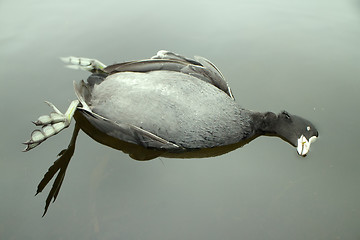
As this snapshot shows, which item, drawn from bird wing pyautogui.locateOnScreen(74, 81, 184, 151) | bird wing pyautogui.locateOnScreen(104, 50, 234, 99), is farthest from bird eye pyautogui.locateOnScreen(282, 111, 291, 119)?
bird wing pyautogui.locateOnScreen(74, 81, 184, 151)

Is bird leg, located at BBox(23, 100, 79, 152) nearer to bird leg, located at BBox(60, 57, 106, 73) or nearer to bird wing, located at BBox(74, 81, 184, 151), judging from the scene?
bird wing, located at BBox(74, 81, 184, 151)

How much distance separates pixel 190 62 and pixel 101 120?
3.31 feet

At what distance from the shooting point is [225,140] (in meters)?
3.09

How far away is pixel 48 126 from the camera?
3.00m

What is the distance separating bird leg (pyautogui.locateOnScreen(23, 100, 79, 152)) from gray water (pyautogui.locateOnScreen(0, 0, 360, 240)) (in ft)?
0.64

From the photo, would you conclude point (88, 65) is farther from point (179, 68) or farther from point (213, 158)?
point (213, 158)

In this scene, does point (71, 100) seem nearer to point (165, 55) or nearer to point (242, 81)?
point (165, 55)

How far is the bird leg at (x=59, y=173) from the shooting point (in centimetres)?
279

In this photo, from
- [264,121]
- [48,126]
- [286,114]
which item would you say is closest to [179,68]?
[264,121]

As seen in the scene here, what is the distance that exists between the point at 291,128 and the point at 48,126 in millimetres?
2062

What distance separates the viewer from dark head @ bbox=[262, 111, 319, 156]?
3236 millimetres

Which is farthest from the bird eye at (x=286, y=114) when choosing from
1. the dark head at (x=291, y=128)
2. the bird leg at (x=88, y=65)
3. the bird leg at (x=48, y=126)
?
the bird leg at (x=48, y=126)

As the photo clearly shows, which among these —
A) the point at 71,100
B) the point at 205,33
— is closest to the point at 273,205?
the point at 71,100

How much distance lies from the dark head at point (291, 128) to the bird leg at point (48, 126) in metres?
1.72
